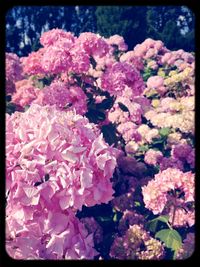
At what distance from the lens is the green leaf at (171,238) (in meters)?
1.52

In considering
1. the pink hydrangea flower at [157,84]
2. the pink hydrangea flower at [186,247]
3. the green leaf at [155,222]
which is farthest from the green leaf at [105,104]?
the pink hydrangea flower at [157,84]

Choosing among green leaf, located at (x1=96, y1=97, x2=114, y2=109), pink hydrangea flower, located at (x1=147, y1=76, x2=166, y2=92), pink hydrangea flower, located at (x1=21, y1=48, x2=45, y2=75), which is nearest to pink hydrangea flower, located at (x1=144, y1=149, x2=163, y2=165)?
green leaf, located at (x1=96, y1=97, x2=114, y2=109)

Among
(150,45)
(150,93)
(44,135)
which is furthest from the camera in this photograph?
(150,45)

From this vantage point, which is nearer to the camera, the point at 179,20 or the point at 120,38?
the point at 179,20

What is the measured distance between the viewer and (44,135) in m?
1.19

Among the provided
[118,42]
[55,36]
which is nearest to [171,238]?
[55,36]

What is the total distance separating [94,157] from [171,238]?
1.82 feet

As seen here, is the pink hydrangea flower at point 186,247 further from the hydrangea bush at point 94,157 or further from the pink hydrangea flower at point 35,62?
the pink hydrangea flower at point 35,62

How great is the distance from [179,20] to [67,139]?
1.04 meters

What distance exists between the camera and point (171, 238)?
156 centimetres

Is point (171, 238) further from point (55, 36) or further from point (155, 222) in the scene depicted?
point (55, 36)

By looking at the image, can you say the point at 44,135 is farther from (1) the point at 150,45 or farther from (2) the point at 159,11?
(1) the point at 150,45
